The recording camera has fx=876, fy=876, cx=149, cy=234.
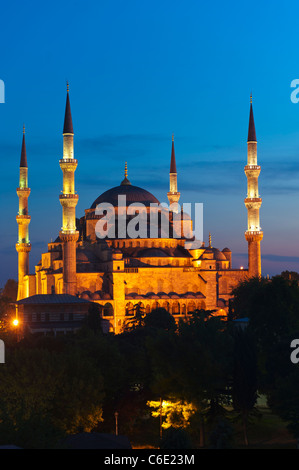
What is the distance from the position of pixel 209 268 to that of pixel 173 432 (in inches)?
1627

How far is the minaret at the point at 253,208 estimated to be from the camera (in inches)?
2606

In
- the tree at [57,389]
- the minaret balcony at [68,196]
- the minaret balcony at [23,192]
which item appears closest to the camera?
the tree at [57,389]

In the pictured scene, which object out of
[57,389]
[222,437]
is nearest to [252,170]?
[57,389]

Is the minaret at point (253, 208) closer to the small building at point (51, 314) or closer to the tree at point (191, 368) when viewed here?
the small building at point (51, 314)

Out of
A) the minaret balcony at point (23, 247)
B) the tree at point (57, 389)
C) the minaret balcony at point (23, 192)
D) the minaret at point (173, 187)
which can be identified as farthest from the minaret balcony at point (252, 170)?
the tree at point (57, 389)

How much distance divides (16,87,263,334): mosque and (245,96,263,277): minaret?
0.08 metres

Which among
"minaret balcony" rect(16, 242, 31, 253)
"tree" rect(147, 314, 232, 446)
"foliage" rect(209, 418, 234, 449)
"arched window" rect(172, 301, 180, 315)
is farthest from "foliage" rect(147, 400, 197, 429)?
"minaret balcony" rect(16, 242, 31, 253)

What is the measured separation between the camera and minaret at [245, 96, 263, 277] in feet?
217

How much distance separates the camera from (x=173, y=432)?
85.7ft

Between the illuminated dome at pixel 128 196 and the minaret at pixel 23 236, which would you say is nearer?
the minaret at pixel 23 236

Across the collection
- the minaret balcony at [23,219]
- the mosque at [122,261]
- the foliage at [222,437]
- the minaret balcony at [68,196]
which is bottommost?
the foliage at [222,437]

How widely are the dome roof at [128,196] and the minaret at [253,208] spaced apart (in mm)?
10734

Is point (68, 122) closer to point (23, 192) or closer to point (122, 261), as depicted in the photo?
point (122, 261)

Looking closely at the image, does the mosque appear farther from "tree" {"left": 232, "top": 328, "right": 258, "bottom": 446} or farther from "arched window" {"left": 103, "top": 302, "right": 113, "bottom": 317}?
"tree" {"left": 232, "top": 328, "right": 258, "bottom": 446}
